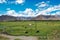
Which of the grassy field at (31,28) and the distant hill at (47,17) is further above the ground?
the distant hill at (47,17)

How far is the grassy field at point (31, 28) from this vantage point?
310cm

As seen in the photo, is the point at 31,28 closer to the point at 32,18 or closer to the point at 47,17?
the point at 32,18

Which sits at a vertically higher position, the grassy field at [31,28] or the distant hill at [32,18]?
the distant hill at [32,18]

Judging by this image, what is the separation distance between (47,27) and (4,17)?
93 centimetres

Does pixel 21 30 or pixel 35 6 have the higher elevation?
pixel 35 6

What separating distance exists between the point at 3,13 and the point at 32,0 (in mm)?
673

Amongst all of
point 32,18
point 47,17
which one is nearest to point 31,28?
point 32,18

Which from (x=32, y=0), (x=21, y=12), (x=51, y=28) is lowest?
(x=51, y=28)

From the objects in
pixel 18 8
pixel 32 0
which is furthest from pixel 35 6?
pixel 18 8

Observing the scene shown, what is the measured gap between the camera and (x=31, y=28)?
3.12 meters

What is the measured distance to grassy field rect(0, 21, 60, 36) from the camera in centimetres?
310

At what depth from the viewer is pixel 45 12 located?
3.18 metres

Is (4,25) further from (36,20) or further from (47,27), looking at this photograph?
(47,27)

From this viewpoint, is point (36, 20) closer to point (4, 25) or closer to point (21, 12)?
point (21, 12)
